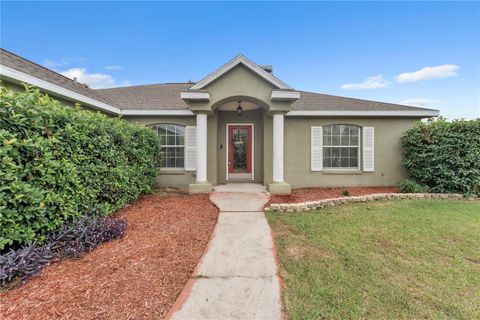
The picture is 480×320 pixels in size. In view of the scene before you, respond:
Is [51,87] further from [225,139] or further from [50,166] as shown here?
[225,139]

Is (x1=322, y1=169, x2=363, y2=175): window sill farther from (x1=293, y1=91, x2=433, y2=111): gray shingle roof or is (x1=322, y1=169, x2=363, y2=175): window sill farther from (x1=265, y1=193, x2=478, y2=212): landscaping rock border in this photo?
(x1=293, y1=91, x2=433, y2=111): gray shingle roof

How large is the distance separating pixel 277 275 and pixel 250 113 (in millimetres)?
6885

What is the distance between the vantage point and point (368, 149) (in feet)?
26.6

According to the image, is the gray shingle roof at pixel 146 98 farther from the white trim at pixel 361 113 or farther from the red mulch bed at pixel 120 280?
the red mulch bed at pixel 120 280

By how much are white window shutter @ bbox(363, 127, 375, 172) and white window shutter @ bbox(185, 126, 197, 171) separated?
22.5ft

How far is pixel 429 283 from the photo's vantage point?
2.50 meters

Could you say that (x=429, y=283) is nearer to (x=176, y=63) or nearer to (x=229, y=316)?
(x=229, y=316)

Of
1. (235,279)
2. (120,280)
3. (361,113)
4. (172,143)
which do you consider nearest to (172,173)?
(172,143)

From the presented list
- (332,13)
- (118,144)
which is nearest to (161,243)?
(118,144)

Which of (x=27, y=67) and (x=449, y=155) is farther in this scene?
(x=449, y=155)

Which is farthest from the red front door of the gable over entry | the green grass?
the green grass

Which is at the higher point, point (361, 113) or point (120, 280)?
point (361, 113)

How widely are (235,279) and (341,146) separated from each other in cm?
748

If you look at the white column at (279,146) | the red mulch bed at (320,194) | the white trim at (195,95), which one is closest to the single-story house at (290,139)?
the red mulch bed at (320,194)
